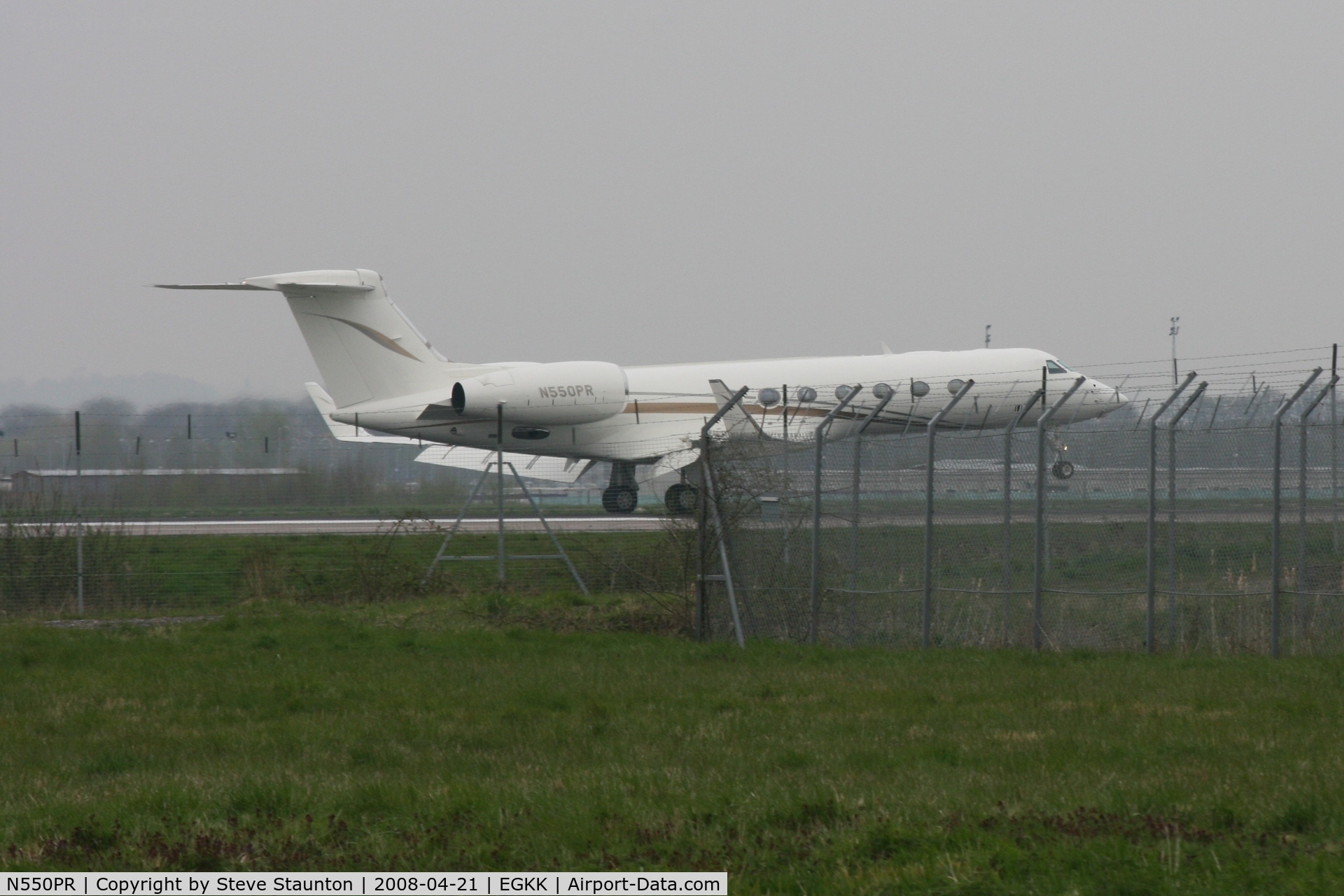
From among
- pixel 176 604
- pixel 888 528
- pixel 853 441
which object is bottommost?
pixel 176 604

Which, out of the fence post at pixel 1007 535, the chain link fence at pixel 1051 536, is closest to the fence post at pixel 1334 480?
the chain link fence at pixel 1051 536

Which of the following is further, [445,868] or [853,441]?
[853,441]

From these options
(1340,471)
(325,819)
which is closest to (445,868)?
(325,819)

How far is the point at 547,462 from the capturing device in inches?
1379

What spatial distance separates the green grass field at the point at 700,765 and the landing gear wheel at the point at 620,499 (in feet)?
35.6

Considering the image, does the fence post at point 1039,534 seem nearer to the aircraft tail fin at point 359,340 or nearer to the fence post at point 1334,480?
the fence post at point 1334,480

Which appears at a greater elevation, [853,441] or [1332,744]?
[853,441]

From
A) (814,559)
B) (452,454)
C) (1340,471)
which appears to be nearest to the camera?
(1340,471)

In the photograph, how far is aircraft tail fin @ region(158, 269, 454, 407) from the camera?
30156 millimetres

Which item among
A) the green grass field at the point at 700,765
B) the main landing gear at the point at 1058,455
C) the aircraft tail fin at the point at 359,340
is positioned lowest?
the green grass field at the point at 700,765

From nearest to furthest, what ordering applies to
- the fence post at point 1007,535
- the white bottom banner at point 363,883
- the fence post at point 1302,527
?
the white bottom banner at point 363,883 < the fence post at point 1302,527 < the fence post at point 1007,535

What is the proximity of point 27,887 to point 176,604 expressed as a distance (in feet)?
48.0

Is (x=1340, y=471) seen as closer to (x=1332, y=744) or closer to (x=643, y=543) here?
(x=1332, y=744)

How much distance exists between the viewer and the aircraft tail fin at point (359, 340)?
30.2 meters
